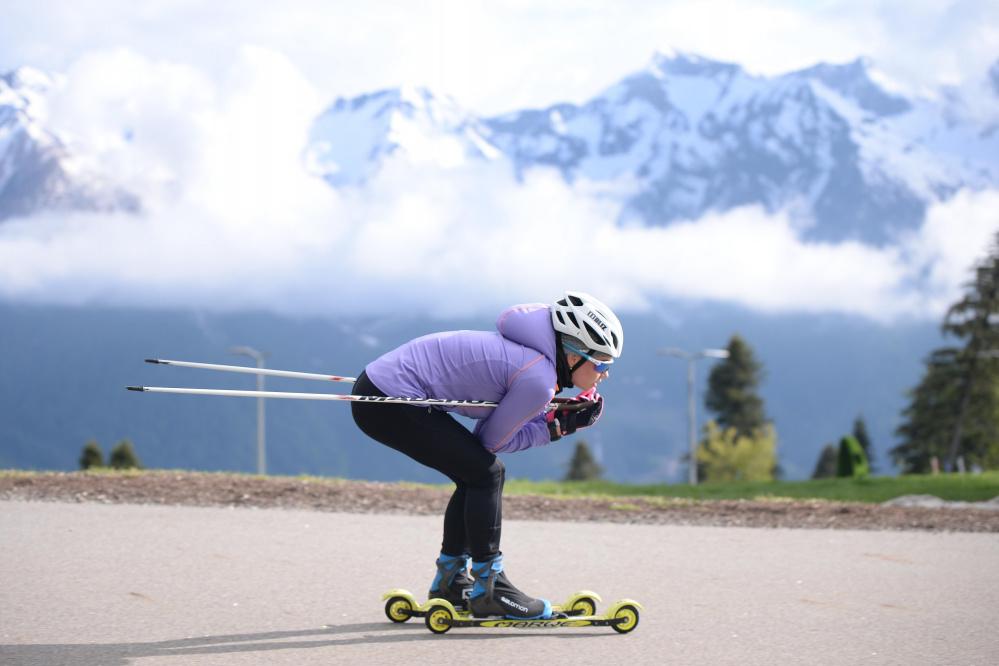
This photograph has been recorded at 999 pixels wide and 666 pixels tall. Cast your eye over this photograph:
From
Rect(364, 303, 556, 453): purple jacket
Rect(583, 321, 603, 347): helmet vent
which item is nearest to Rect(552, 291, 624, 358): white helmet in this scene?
Rect(583, 321, 603, 347): helmet vent

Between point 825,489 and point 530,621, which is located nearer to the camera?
point 530,621

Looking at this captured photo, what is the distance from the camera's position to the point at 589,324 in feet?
23.4

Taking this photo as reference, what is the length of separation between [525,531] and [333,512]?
204 cm

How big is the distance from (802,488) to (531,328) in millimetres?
15276

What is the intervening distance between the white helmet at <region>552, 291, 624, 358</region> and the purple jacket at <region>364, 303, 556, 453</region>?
0.34 ft

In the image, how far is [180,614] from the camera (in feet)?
25.8

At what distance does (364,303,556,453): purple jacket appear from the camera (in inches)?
280

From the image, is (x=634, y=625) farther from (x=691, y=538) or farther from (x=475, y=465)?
(x=691, y=538)

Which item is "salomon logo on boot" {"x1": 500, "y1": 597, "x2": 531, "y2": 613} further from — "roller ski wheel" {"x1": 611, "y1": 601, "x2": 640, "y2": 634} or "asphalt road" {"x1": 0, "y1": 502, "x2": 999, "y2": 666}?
"roller ski wheel" {"x1": 611, "y1": 601, "x2": 640, "y2": 634}

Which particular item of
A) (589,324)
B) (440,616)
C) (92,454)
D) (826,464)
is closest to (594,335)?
(589,324)

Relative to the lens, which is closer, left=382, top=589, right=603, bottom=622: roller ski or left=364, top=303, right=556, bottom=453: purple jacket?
left=364, top=303, right=556, bottom=453: purple jacket

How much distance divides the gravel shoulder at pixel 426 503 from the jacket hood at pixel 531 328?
19.7 ft

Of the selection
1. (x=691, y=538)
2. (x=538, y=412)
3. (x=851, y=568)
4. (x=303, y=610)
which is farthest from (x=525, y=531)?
(x=538, y=412)

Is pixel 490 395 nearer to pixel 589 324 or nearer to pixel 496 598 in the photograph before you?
pixel 589 324
